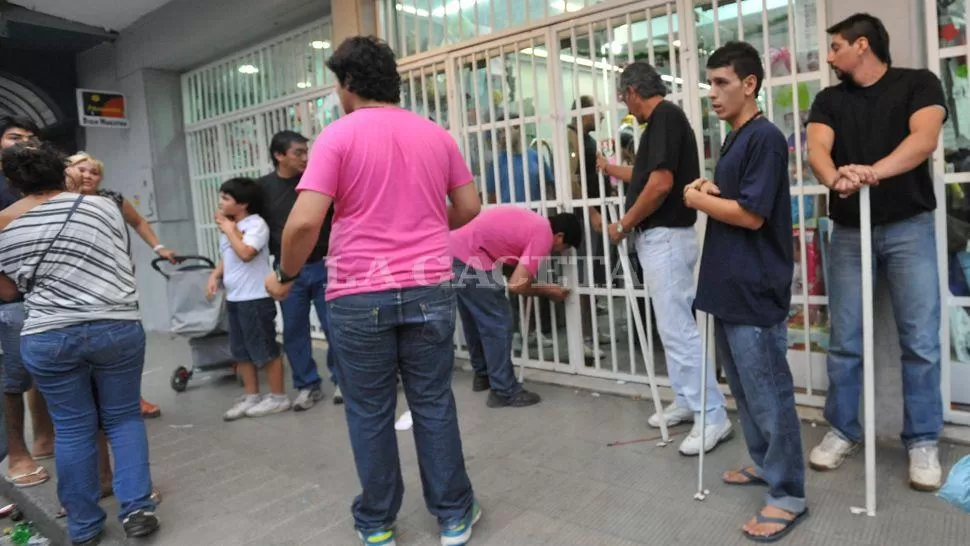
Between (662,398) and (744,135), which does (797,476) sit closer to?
(744,135)

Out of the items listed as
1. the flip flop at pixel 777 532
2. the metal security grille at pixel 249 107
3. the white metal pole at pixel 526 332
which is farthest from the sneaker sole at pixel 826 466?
the metal security grille at pixel 249 107

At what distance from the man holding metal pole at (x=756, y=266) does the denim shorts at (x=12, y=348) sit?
3.32 meters

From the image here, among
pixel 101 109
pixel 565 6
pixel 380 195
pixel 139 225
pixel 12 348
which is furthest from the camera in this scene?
pixel 101 109

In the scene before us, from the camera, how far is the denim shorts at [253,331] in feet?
14.8

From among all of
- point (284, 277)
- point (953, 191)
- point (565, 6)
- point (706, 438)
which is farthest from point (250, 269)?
point (953, 191)

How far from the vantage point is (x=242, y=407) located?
4.60 m

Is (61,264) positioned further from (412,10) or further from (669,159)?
(412,10)

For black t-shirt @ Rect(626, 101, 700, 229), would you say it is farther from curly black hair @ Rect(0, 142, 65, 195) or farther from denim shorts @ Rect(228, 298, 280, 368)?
curly black hair @ Rect(0, 142, 65, 195)

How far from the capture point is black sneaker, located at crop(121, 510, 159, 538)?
2.87 meters

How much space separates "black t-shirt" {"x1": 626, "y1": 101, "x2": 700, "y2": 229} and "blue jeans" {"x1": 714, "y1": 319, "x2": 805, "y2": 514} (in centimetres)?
94

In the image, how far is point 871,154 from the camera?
9.17 ft

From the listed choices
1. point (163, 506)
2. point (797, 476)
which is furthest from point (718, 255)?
point (163, 506)

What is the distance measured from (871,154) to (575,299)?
7.07 feet

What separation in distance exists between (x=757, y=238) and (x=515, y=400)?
221 centimetres
